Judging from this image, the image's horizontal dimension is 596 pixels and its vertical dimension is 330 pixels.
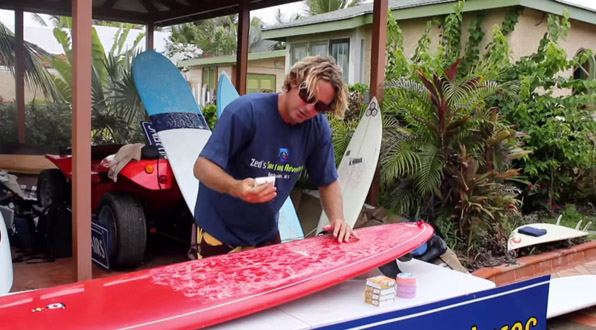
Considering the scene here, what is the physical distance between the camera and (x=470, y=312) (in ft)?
7.52

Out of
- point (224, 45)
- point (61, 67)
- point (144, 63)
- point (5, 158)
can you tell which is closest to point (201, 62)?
point (224, 45)

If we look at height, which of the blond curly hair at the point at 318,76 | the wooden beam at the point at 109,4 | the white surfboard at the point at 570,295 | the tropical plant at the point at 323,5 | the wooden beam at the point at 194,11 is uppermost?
the tropical plant at the point at 323,5

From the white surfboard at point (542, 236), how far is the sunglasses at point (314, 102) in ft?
10.3

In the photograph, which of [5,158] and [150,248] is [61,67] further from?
[150,248]

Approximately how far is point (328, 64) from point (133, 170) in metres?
2.27

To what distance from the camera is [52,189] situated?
179 inches

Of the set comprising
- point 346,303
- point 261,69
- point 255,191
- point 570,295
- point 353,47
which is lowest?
point 570,295

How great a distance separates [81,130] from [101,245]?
1.21m

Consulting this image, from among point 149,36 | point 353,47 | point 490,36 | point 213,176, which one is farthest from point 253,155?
point 353,47

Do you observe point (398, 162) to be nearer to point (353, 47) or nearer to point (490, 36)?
point (490, 36)

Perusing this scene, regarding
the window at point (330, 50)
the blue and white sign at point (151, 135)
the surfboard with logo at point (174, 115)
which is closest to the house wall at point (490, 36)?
the window at point (330, 50)

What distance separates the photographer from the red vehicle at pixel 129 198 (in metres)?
4.08

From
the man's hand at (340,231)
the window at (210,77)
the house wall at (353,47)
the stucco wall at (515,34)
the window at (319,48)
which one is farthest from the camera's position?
the window at (210,77)

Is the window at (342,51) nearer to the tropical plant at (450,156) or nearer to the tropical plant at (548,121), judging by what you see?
the tropical plant at (548,121)
